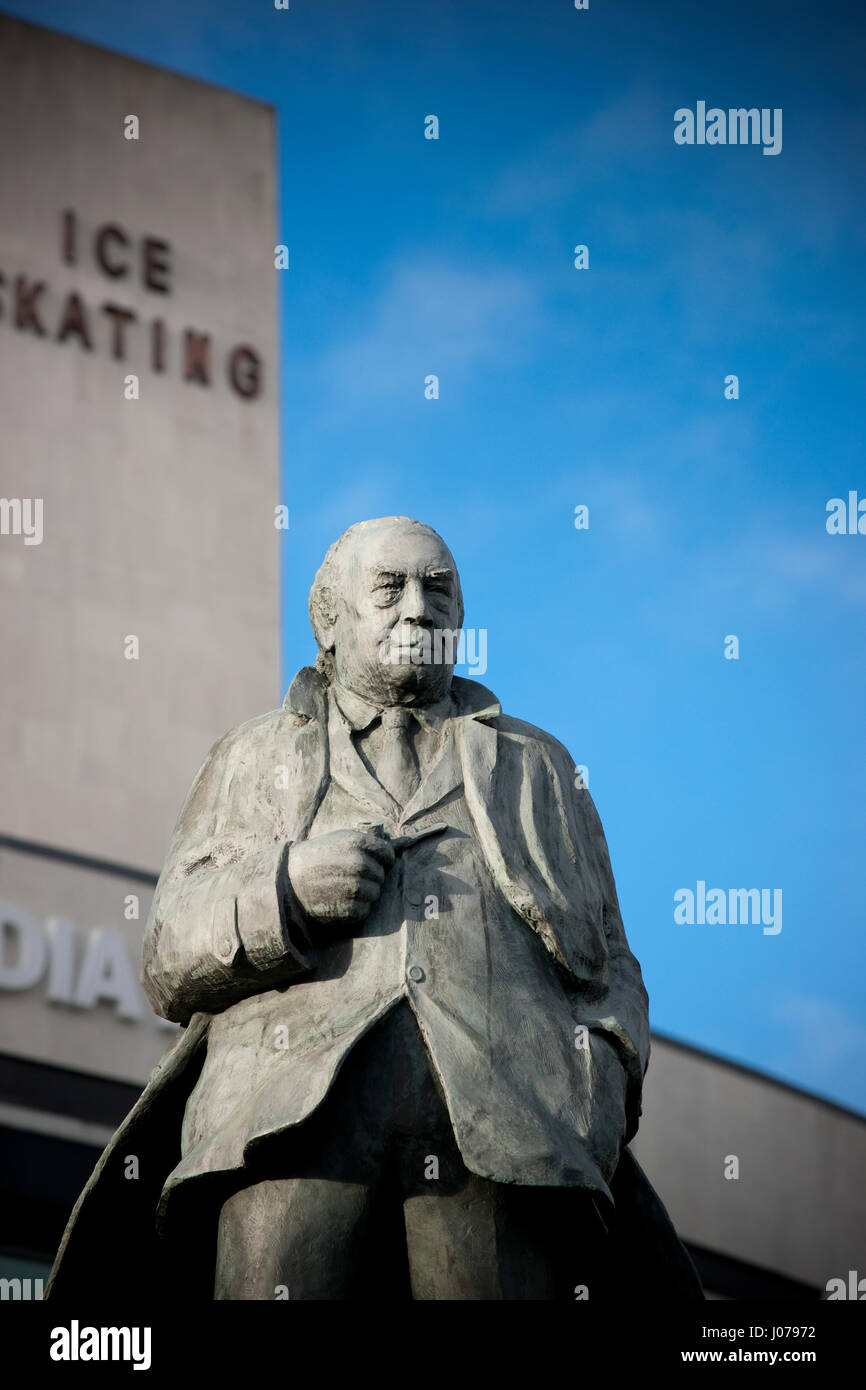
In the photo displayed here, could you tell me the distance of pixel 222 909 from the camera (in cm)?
679

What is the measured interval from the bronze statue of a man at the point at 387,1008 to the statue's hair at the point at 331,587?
13mm

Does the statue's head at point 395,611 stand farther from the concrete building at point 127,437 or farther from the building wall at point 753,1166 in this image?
the concrete building at point 127,437

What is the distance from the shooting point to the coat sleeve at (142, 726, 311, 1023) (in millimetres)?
6742

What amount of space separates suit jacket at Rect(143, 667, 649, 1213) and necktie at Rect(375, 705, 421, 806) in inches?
2.2

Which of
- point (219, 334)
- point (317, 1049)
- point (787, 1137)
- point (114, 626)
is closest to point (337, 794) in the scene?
point (317, 1049)

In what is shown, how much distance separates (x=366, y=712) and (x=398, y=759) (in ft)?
0.59

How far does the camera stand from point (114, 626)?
95.6 feet

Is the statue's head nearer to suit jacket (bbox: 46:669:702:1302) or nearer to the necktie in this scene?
the necktie

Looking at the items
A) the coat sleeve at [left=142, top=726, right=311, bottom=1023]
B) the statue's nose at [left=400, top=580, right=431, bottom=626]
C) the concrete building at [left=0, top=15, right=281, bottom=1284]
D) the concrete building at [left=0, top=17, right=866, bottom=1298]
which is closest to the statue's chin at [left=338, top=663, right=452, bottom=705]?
the statue's nose at [left=400, top=580, right=431, bottom=626]

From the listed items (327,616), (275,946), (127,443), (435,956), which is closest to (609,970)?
(435,956)

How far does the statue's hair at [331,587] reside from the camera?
7.38 metres

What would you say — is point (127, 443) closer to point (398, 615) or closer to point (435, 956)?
point (398, 615)

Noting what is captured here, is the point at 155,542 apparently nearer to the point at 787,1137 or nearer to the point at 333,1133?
the point at 787,1137

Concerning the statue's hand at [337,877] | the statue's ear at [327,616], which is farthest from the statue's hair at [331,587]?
the statue's hand at [337,877]
